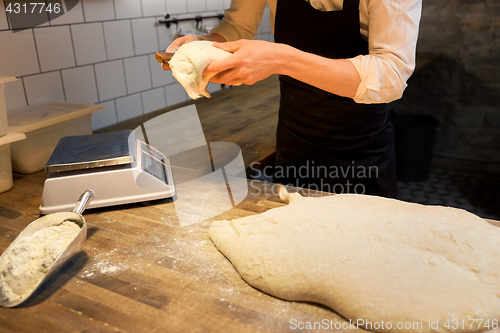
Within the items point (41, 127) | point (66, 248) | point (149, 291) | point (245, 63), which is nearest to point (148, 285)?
point (149, 291)

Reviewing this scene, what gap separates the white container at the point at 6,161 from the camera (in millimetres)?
1223

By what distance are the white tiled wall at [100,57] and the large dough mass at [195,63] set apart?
3.29 ft

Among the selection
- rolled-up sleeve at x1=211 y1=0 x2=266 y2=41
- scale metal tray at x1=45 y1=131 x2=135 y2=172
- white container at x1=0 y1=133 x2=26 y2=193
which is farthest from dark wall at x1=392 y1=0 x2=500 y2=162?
white container at x1=0 y1=133 x2=26 y2=193

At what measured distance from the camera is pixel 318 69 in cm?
96

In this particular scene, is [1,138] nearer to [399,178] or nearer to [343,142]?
[343,142]

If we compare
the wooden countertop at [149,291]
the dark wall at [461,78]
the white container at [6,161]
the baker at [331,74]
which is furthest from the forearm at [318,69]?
the dark wall at [461,78]

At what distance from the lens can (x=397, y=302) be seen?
2.15 feet

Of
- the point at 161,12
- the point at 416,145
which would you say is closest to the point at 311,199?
the point at 161,12

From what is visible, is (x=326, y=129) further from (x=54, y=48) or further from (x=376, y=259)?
(x=54, y=48)

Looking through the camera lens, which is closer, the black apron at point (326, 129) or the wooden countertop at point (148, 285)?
the wooden countertop at point (148, 285)

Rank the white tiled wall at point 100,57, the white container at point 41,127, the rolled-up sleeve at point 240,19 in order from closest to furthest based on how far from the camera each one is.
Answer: the white container at point 41,127 < the rolled-up sleeve at point 240,19 < the white tiled wall at point 100,57

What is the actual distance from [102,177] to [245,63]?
1.69 ft

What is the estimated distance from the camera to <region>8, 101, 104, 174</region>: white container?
1371 millimetres

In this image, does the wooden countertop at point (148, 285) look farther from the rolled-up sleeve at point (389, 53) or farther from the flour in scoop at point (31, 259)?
the rolled-up sleeve at point (389, 53)
